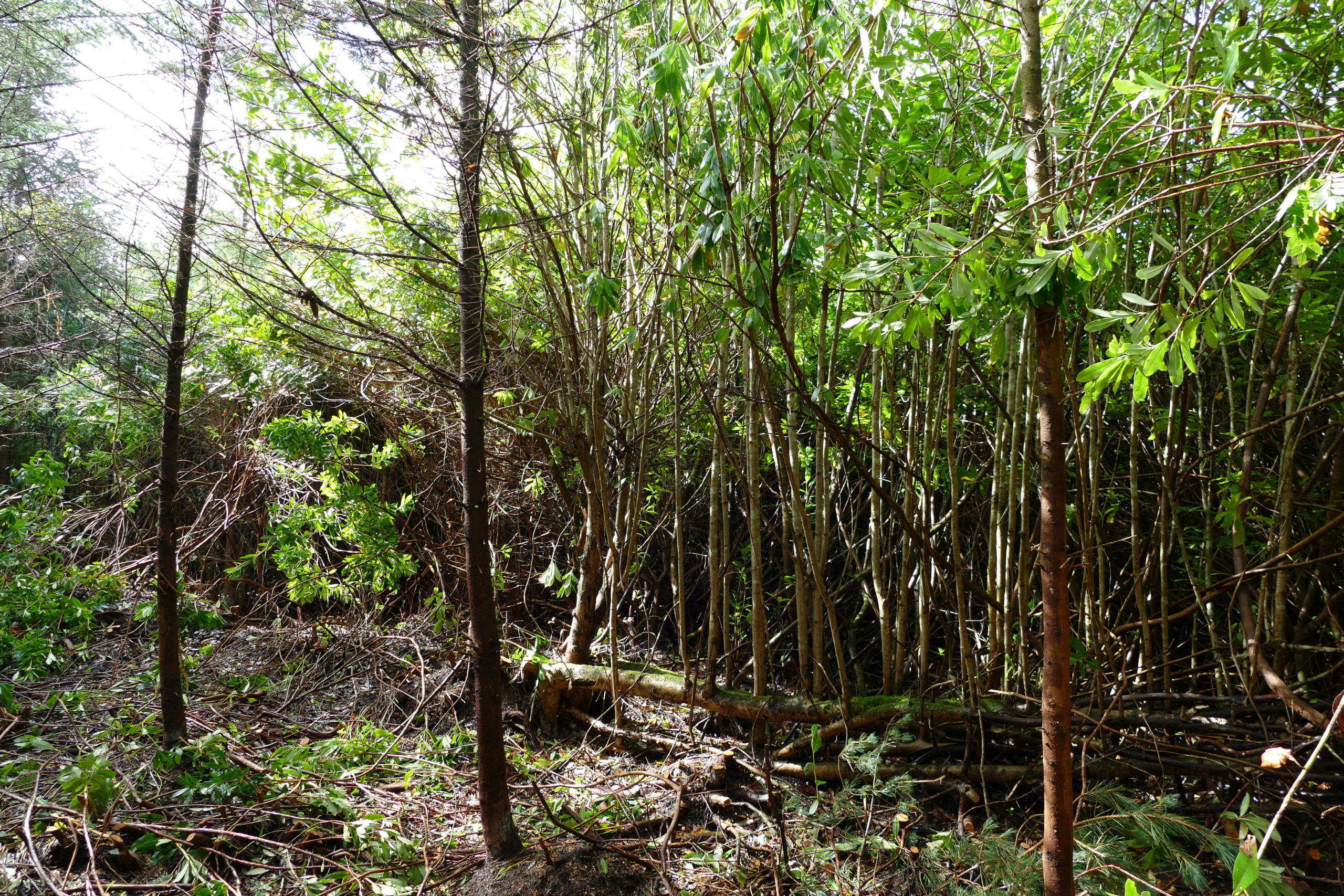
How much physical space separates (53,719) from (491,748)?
2.68 m

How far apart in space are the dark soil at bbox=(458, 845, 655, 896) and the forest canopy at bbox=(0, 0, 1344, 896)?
0.06 feet

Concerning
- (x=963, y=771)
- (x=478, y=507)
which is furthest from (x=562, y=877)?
(x=963, y=771)

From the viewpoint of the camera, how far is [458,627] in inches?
160

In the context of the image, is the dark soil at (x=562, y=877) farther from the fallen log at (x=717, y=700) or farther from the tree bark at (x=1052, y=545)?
the tree bark at (x=1052, y=545)

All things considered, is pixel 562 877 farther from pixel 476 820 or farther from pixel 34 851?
pixel 34 851

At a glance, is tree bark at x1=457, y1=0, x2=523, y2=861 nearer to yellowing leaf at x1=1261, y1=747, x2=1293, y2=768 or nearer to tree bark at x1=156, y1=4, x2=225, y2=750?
tree bark at x1=156, y1=4, x2=225, y2=750

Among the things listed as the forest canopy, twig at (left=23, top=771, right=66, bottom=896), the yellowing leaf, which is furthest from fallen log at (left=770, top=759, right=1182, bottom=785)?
twig at (left=23, top=771, right=66, bottom=896)

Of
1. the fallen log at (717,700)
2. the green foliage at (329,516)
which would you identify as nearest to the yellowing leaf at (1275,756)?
the fallen log at (717,700)

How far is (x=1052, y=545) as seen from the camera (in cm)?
151

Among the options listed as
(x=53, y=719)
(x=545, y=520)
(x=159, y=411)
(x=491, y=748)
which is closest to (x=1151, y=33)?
(x=491, y=748)

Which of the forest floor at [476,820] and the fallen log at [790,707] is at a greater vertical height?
the fallen log at [790,707]

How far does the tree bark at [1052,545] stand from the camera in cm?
148

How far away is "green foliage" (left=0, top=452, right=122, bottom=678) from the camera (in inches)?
143

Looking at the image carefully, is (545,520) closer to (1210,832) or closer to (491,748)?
(491,748)
